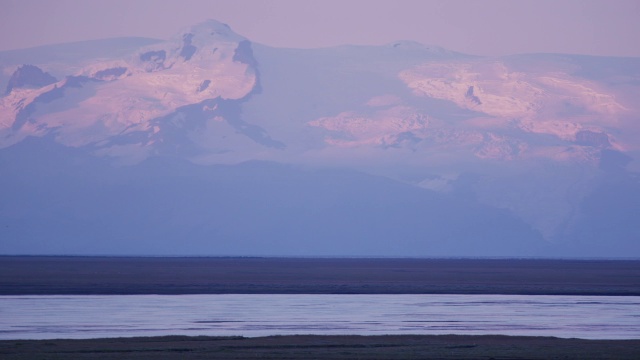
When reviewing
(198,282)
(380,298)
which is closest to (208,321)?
(380,298)

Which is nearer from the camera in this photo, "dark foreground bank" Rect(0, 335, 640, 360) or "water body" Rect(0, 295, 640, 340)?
"dark foreground bank" Rect(0, 335, 640, 360)

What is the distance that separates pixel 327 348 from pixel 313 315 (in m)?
15.0

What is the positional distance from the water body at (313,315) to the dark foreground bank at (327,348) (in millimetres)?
2167

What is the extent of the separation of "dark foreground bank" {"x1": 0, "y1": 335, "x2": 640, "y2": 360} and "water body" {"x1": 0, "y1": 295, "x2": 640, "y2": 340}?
217 centimetres

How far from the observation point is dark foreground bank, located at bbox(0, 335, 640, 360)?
33.5 meters

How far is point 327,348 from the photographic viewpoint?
117 feet

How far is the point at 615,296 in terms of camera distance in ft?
235

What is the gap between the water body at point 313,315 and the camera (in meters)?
41.5

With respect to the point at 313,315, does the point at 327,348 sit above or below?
below

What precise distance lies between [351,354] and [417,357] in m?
2.10

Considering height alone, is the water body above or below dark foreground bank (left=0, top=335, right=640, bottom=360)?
above

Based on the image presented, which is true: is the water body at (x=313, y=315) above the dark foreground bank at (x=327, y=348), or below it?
above

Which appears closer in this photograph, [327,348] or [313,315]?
[327,348]

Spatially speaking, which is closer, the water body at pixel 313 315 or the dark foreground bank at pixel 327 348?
the dark foreground bank at pixel 327 348
